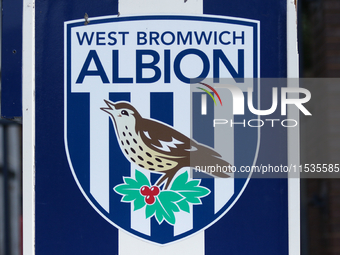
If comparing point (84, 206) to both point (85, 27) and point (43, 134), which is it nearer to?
point (43, 134)

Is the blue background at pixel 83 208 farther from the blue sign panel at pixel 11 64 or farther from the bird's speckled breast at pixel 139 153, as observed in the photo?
the bird's speckled breast at pixel 139 153

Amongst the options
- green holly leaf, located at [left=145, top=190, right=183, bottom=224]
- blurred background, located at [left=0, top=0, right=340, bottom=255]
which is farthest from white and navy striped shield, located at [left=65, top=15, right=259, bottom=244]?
blurred background, located at [left=0, top=0, right=340, bottom=255]

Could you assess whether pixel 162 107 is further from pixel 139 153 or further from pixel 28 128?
pixel 28 128

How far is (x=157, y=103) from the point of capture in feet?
4.83

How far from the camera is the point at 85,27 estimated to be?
4.86 feet

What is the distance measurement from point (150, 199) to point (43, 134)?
485mm

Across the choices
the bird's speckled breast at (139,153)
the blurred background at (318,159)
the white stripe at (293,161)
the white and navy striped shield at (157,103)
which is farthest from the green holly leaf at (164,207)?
the blurred background at (318,159)

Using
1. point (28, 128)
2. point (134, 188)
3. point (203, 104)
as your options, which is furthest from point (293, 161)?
point (28, 128)

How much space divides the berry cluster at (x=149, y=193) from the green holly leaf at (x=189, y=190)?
0.06 metres

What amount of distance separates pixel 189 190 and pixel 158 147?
205mm

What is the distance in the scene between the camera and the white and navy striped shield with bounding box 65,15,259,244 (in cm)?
145

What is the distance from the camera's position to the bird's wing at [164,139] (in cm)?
147

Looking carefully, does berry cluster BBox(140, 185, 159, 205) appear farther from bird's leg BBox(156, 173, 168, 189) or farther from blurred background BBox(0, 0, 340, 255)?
blurred background BBox(0, 0, 340, 255)

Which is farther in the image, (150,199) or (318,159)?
(318,159)
